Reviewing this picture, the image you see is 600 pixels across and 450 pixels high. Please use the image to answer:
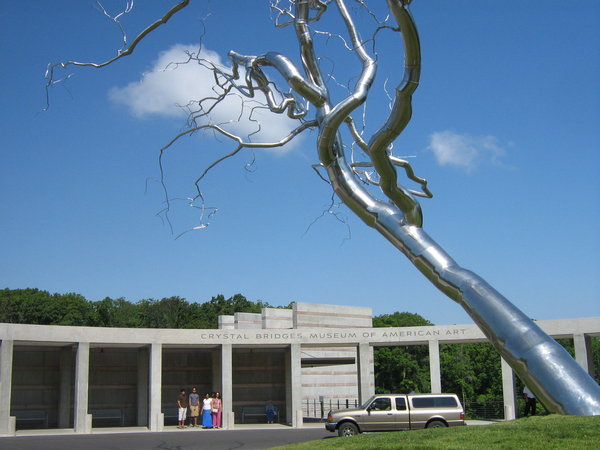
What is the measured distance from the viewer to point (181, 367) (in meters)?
34.6

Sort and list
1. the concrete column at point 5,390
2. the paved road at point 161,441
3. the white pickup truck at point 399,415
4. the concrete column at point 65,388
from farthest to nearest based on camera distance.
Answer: the concrete column at point 65,388, the concrete column at point 5,390, the white pickup truck at point 399,415, the paved road at point 161,441

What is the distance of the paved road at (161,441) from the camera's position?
19.6 m

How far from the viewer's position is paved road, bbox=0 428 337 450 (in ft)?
64.2

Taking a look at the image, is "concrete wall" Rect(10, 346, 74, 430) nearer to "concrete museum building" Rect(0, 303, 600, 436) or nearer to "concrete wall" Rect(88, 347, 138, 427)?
"concrete museum building" Rect(0, 303, 600, 436)

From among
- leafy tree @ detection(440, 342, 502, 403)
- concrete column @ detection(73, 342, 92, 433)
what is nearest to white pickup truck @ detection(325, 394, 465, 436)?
concrete column @ detection(73, 342, 92, 433)

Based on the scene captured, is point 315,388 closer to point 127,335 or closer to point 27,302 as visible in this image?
point 127,335

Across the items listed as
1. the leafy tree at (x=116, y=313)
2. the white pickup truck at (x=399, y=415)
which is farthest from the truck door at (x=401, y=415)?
the leafy tree at (x=116, y=313)

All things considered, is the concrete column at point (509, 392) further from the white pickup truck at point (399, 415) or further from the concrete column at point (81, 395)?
the concrete column at point (81, 395)

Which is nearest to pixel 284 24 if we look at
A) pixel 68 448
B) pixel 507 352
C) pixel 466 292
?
pixel 466 292

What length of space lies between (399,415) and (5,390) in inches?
590

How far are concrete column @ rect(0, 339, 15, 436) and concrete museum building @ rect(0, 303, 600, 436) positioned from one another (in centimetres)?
4

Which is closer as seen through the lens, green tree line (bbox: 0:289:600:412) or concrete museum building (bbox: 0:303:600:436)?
concrete museum building (bbox: 0:303:600:436)

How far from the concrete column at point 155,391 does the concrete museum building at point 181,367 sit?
0.14ft

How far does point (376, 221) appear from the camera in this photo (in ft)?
29.6
